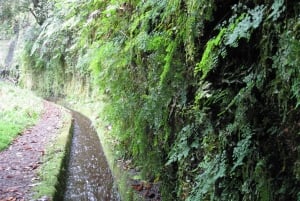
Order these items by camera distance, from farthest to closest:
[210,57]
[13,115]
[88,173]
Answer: [13,115] < [88,173] < [210,57]

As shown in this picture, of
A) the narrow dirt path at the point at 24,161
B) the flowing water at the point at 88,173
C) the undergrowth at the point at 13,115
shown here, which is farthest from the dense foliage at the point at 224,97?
the undergrowth at the point at 13,115

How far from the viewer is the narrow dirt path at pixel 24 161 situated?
4.82m

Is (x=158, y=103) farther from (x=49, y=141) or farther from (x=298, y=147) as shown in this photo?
(x=49, y=141)

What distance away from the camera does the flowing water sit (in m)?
5.34

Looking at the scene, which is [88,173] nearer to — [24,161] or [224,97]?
[24,161]

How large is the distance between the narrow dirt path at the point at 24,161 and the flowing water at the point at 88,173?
0.59m

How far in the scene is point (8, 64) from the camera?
2878cm

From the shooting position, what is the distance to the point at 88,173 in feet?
20.8

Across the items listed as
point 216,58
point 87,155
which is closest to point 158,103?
point 216,58

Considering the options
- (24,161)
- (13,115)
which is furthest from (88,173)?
(13,115)

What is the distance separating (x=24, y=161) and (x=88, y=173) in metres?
1.19

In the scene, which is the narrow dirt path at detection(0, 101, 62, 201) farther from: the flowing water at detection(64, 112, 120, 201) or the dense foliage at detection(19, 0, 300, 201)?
the dense foliage at detection(19, 0, 300, 201)

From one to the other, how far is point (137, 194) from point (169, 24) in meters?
2.46

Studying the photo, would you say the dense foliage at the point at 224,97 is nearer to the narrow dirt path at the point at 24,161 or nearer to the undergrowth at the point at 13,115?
the narrow dirt path at the point at 24,161
